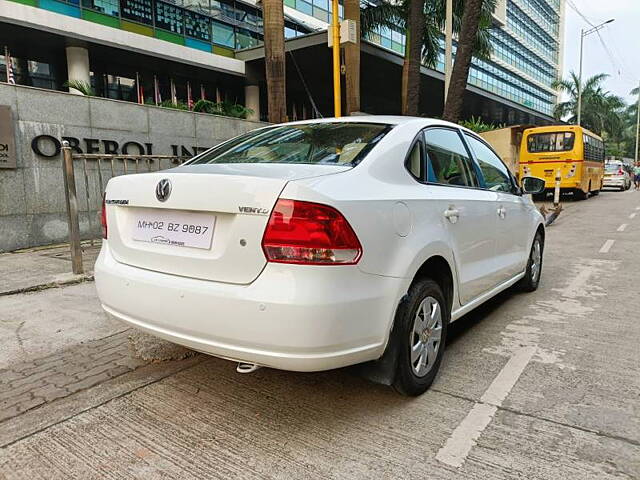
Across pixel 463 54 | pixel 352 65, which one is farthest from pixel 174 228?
pixel 463 54

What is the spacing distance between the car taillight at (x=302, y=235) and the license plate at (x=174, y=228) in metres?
0.36

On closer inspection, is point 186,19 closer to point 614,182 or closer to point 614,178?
point 614,178

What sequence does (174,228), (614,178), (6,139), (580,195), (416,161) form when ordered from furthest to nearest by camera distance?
(614,178) → (580,195) → (6,139) → (416,161) → (174,228)

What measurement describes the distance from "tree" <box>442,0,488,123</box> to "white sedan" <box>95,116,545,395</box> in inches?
389

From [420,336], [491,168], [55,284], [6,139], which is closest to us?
[420,336]

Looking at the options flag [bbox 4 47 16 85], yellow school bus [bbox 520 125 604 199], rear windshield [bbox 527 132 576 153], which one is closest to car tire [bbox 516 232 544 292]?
yellow school bus [bbox 520 125 604 199]

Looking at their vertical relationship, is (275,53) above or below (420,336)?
above

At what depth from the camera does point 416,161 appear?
2.97m

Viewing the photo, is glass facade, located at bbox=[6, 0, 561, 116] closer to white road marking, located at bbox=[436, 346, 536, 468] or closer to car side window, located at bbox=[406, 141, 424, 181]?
car side window, located at bbox=[406, 141, 424, 181]

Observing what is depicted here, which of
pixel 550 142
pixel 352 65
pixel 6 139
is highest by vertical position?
pixel 352 65

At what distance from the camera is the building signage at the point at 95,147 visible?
7578mm

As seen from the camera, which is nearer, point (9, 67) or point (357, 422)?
point (357, 422)

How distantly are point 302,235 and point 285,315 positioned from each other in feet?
1.16

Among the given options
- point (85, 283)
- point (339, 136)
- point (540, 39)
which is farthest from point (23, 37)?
point (540, 39)
